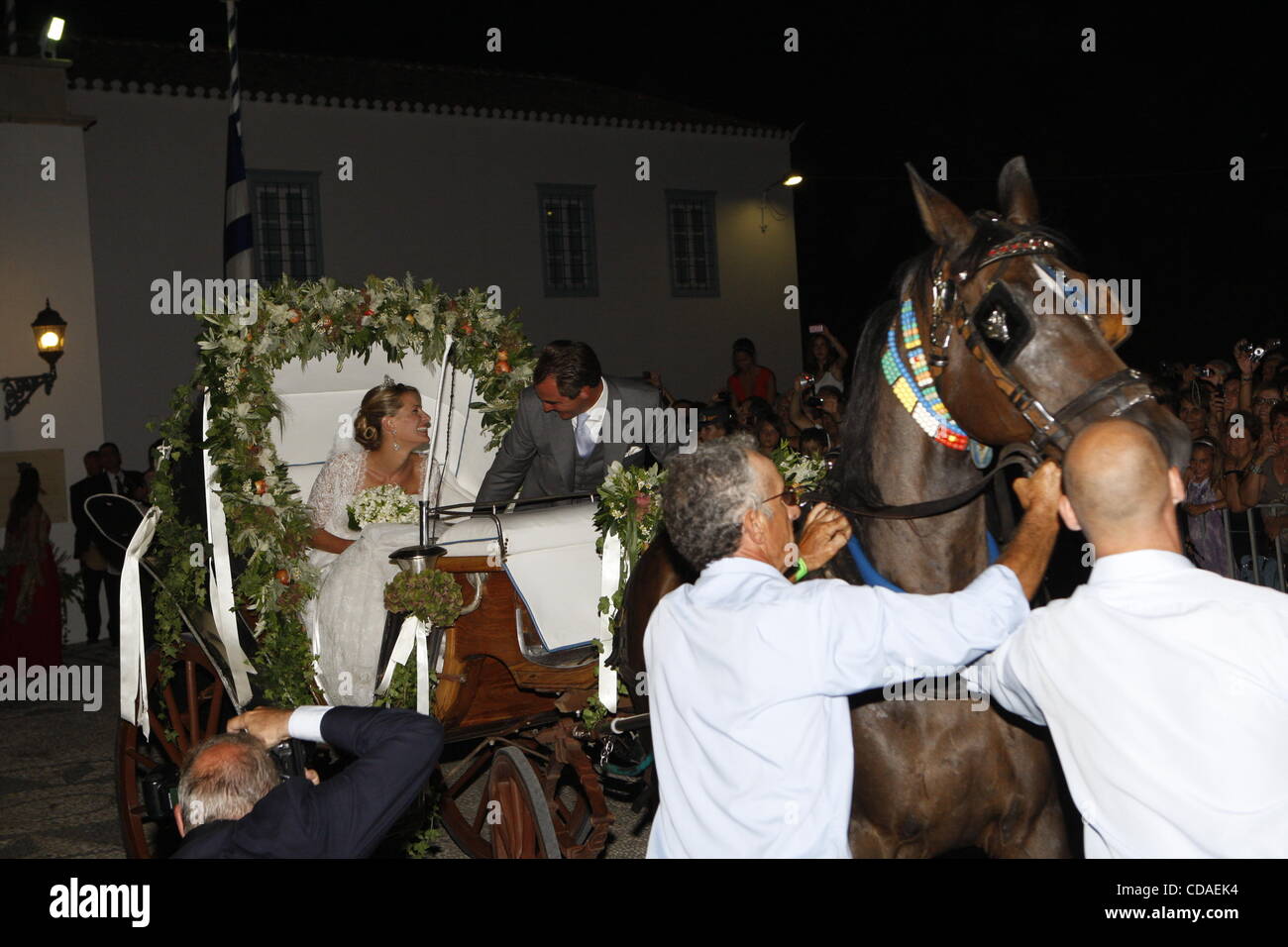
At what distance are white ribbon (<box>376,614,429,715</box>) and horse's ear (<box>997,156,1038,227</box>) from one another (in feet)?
9.58

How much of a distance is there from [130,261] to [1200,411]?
A: 16439mm

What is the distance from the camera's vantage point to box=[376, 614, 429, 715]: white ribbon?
505cm

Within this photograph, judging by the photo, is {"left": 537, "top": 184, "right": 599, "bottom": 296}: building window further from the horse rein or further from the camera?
the horse rein

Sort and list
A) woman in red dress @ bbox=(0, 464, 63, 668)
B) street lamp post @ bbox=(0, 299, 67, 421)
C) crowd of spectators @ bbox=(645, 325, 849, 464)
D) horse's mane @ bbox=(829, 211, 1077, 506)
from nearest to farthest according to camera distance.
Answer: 1. horse's mane @ bbox=(829, 211, 1077, 506)
2. crowd of spectators @ bbox=(645, 325, 849, 464)
3. woman in red dress @ bbox=(0, 464, 63, 668)
4. street lamp post @ bbox=(0, 299, 67, 421)

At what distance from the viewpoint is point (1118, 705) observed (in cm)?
221

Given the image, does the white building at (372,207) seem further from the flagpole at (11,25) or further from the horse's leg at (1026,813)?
the horse's leg at (1026,813)

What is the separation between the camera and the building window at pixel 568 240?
23641mm

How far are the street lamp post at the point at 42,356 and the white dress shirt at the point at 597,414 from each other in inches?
517

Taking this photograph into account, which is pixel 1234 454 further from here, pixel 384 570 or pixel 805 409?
pixel 384 570

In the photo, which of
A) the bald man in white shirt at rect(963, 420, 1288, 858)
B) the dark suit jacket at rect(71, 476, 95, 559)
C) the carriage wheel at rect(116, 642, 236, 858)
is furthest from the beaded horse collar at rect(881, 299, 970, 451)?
the dark suit jacket at rect(71, 476, 95, 559)

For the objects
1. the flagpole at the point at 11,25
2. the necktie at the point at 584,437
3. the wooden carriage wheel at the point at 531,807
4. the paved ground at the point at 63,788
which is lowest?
the paved ground at the point at 63,788

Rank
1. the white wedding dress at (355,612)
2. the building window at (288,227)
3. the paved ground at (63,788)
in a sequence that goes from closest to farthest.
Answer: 1. the white wedding dress at (355,612)
2. the paved ground at (63,788)
3. the building window at (288,227)

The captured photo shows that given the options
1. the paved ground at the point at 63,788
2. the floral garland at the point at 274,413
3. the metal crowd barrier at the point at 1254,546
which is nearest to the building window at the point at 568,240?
the paved ground at the point at 63,788

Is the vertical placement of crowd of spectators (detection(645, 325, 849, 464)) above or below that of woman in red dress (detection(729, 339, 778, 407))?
below
